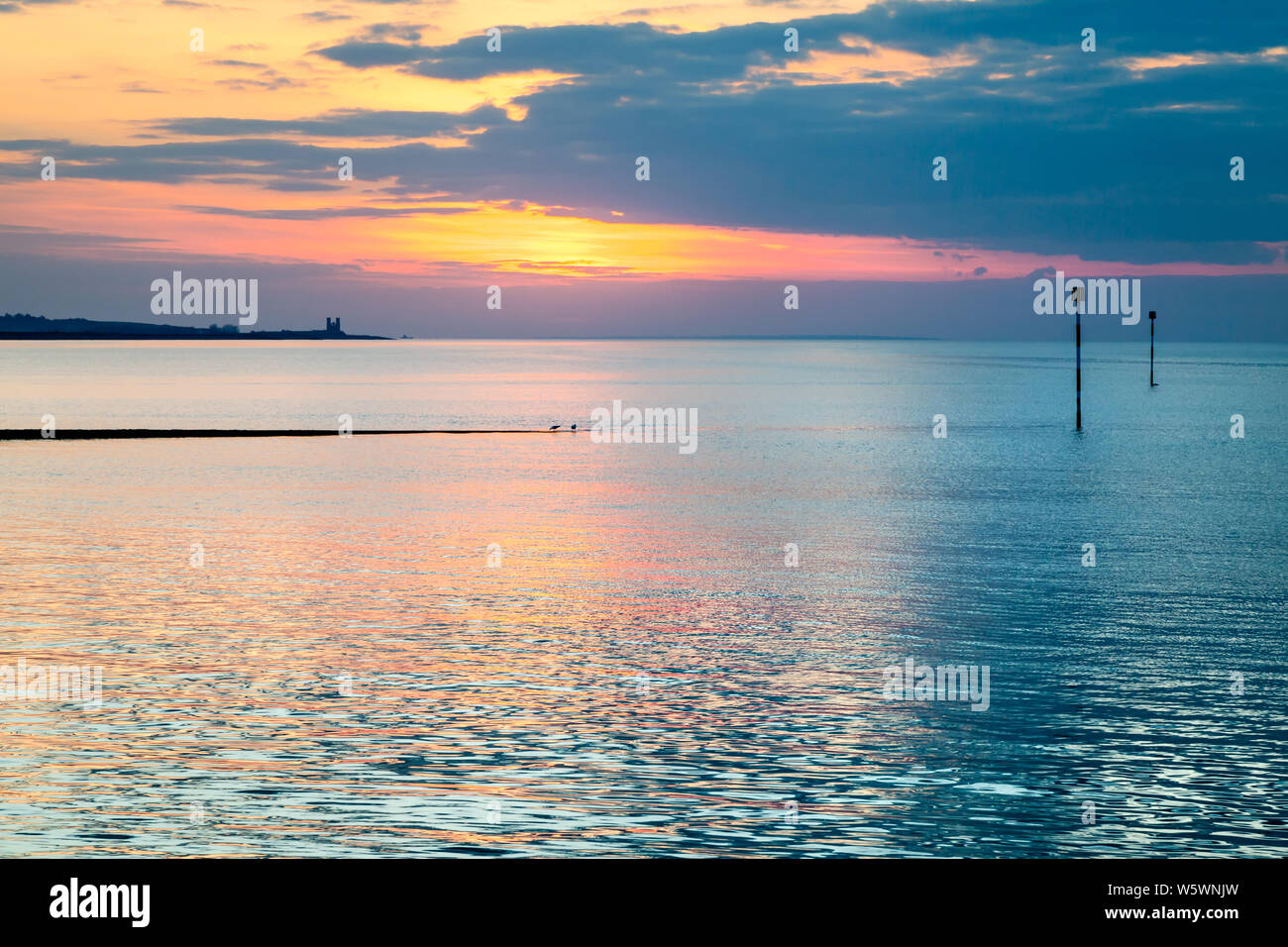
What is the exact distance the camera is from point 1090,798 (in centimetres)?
1499

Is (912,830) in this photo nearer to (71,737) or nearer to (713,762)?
(713,762)

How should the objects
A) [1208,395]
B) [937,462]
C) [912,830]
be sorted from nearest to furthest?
[912,830], [937,462], [1208,395]

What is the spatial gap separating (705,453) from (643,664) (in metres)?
54.9

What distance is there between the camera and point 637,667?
73.3 ft

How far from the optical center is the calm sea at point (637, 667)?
559 inches

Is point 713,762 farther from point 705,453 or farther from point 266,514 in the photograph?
point 705,453

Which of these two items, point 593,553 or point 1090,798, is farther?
point 593,553

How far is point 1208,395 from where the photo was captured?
170m

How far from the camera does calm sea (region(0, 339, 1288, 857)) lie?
1421cm

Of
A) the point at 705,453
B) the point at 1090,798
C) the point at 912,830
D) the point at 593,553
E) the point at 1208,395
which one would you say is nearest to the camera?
the point at 912,830
